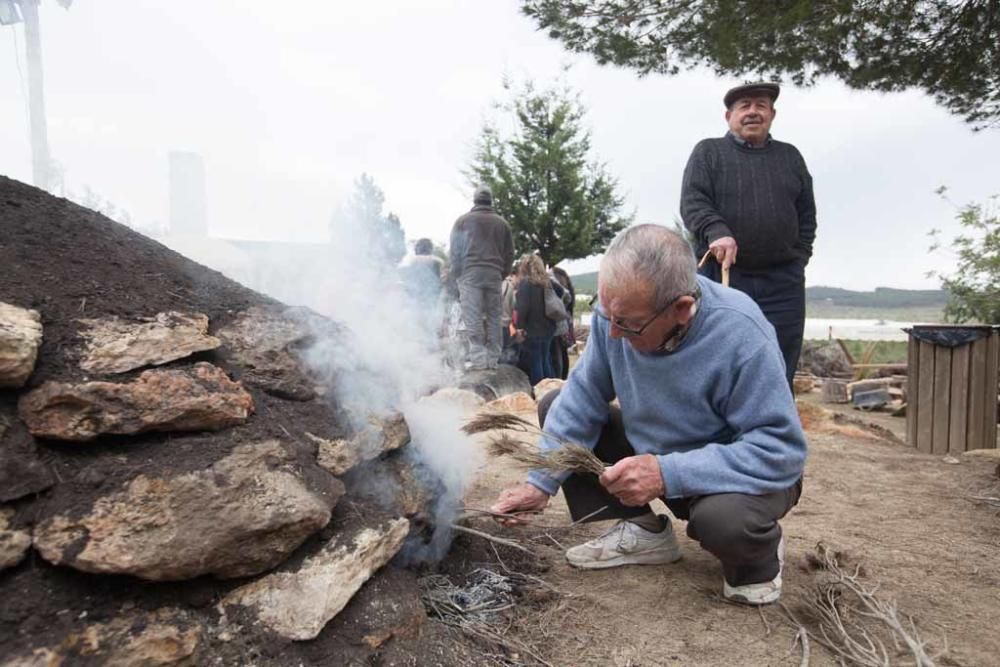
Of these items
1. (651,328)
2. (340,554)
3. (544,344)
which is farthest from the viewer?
(544,344)

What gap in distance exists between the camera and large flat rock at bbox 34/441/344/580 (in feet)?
4.55

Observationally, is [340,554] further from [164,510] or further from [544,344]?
[544,344]

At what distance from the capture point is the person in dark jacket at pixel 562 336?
781cm

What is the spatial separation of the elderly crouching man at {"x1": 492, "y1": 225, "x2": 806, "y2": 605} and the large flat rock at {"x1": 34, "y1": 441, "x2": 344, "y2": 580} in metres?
0.85

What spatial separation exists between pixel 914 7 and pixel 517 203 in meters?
13.4

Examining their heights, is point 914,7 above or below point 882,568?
above

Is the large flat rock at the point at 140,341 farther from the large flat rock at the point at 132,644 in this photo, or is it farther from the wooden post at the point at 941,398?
the wooden post at the point at 941,398

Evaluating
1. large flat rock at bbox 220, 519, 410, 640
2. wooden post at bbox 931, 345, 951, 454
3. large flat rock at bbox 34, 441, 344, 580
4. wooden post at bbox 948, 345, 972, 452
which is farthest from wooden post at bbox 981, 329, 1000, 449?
large flat rock at bbox 34, 441, 344, 580

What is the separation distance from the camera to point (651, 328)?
6.52ft

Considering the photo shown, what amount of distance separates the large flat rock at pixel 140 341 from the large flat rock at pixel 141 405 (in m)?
0.06

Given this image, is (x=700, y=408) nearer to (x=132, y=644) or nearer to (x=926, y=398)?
(x=132, y=644)

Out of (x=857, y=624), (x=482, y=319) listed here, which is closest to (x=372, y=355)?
(x=857, y=624)

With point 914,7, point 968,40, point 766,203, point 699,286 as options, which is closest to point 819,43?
point 914,7

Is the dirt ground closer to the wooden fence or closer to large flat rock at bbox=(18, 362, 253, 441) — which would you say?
large flat rock at bbox=(18, 362, 253, 441)
